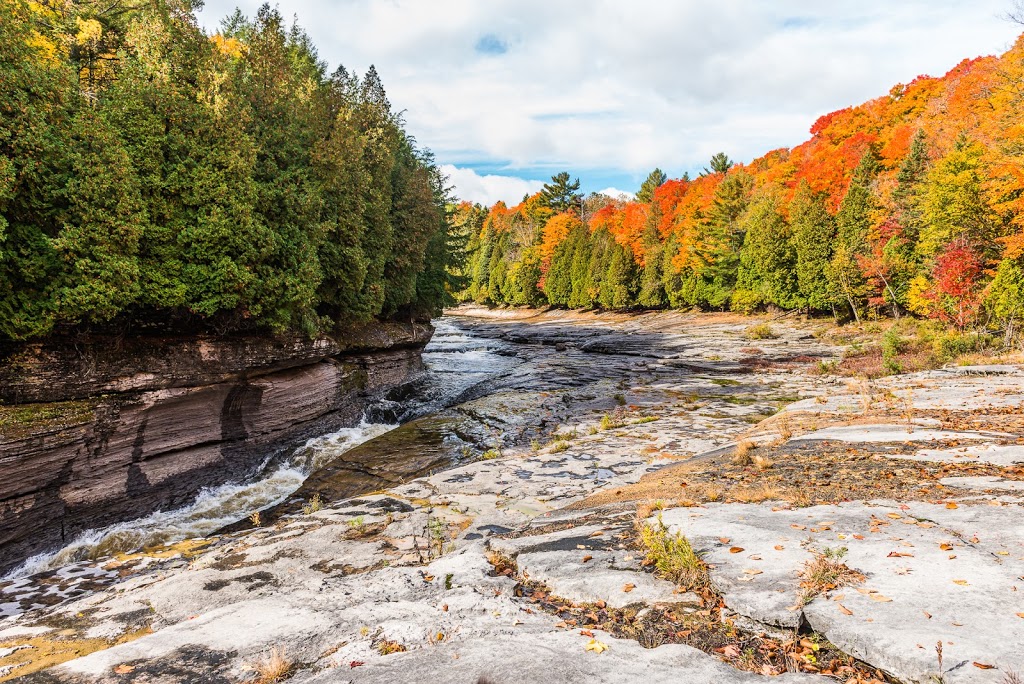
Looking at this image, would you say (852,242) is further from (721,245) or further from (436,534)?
(436,534)

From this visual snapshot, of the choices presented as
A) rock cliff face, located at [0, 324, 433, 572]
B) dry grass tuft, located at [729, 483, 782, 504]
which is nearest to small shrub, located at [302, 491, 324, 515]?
rock cliff face, located at [0, 324, 433, 572]

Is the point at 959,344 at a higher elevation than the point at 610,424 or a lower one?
higher

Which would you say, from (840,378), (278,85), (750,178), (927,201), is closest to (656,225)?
(750,178)

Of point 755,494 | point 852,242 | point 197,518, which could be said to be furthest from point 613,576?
point 852,242

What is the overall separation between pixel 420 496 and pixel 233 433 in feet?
25.0

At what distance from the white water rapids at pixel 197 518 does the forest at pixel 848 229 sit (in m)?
28.8

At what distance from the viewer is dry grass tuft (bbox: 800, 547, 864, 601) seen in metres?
4.39

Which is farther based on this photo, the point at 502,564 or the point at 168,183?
the point at 168,183

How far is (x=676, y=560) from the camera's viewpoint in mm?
5160

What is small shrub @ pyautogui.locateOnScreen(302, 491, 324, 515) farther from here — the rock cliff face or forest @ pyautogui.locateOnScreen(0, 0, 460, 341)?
forest @ pyautogui.locateOnScreen(0, 0, 460, 341)

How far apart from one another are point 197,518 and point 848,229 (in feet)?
149

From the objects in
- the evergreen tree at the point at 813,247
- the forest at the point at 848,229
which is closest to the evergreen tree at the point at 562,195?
the forest at the point at 848,229

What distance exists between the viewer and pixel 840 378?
69.8 feet

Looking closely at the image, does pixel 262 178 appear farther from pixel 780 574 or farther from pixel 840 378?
pixel 840 378
